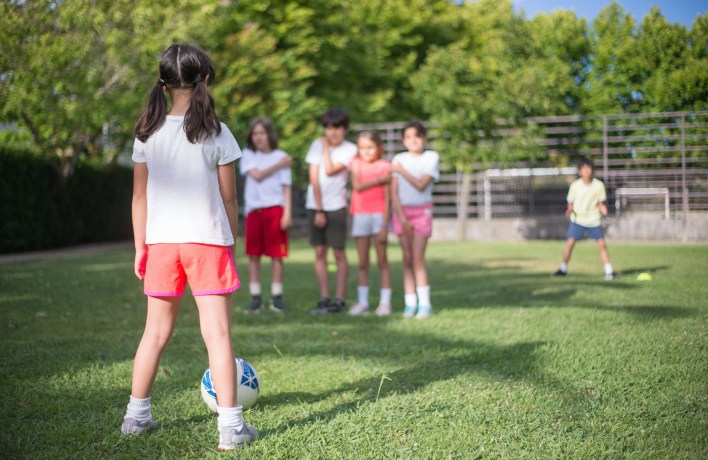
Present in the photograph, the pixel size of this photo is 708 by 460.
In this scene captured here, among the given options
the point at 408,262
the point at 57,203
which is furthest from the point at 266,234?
the point at 57,203

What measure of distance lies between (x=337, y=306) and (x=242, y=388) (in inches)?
140

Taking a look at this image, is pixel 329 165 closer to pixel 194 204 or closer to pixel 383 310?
pixel 383 310

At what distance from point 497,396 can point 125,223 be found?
1881 centimetres

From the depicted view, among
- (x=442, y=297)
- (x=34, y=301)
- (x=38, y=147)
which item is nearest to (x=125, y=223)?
(x=38, y=147)

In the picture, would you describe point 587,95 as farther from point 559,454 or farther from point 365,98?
point 559,454

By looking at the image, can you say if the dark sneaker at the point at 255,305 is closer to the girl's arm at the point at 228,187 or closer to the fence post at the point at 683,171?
the girl's arm at the point at 228,187

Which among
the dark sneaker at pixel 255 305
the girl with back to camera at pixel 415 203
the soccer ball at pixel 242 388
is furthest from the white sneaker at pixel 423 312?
the soccer ball at pixel 242 388

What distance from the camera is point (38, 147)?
55.6ft

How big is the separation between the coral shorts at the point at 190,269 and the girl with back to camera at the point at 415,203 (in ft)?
12.0

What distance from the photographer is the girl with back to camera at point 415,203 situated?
6.78 m

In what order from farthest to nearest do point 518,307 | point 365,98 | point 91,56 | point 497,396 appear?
1. point 365,98
2. point 91,56
3. point 518,307
4. point 497,396

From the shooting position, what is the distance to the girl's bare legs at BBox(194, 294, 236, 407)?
10.4 feet

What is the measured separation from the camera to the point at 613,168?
19.2m

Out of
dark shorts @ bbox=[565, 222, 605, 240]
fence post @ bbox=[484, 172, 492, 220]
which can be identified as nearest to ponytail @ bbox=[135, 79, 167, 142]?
dark shorts @ bbox=[565, 222, 605, 240]
